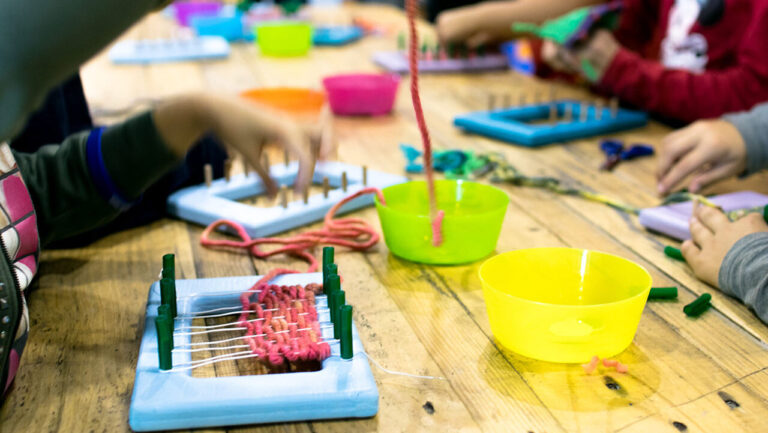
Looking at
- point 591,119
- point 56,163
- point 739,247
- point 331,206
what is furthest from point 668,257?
point 56,163

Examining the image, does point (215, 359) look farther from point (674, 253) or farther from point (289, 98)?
point (289, 98)

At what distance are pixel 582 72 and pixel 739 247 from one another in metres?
0.84

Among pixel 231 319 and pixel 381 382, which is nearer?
pixel 381 382

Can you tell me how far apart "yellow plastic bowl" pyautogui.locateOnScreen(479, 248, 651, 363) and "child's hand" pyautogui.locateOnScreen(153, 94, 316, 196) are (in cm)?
21

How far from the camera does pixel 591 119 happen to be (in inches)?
55.2

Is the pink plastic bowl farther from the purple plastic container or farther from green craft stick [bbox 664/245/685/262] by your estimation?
the purple plastic container

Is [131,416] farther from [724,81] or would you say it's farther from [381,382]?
[724,81]

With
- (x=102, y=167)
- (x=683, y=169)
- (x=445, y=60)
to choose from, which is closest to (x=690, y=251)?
(x=683, y=169)

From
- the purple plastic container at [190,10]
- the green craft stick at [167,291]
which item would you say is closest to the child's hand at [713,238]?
the green craft stick at [167,291]

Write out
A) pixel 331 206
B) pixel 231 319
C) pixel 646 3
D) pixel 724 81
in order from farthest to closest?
pixel 646 3 < pixel 724 81 < pixel 331 206 < pixel 231 319

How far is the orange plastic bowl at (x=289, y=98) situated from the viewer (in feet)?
4.27

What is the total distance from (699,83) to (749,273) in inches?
29.6

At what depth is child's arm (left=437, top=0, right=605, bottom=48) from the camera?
1.88 meters

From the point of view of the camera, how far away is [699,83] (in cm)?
136
